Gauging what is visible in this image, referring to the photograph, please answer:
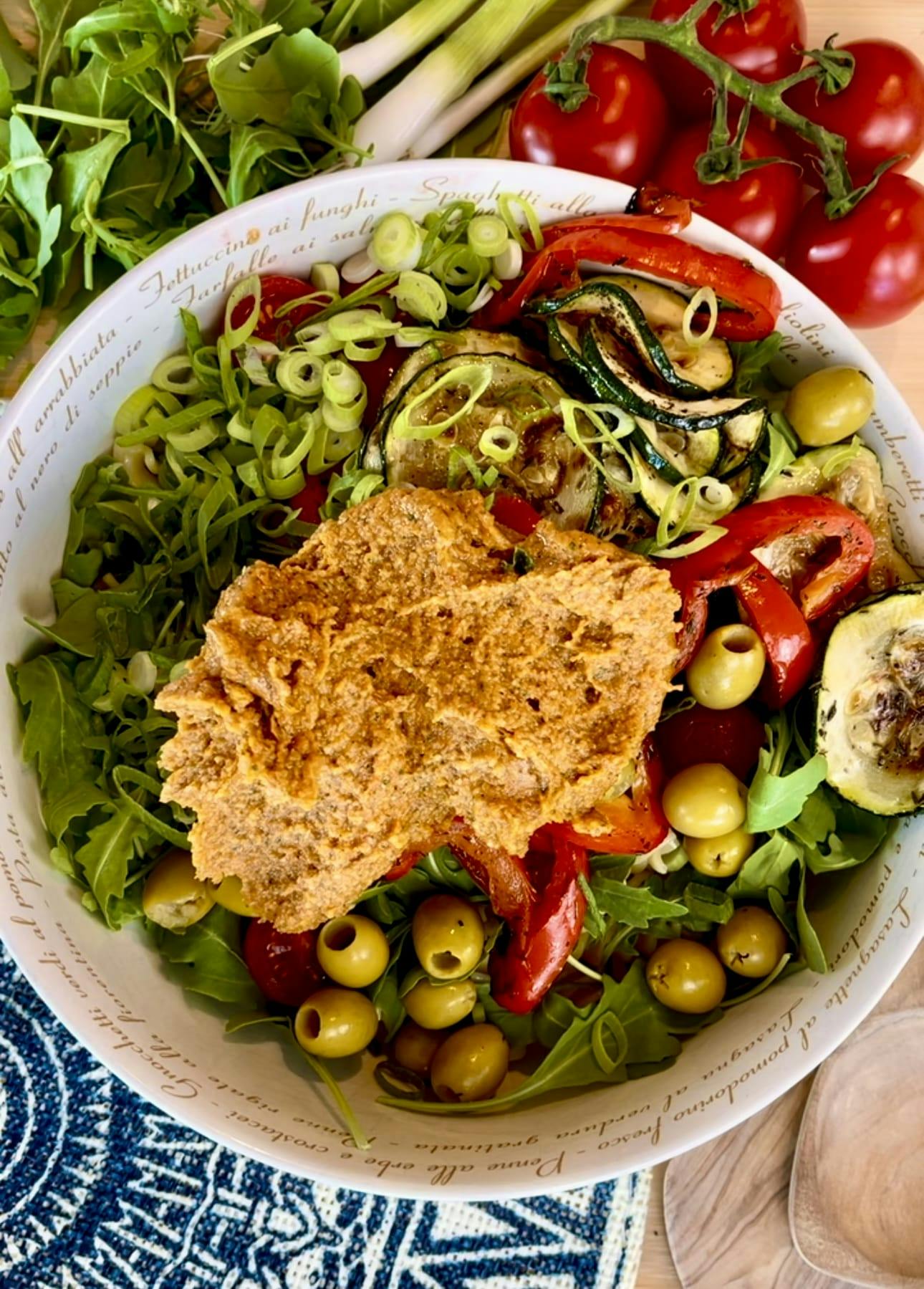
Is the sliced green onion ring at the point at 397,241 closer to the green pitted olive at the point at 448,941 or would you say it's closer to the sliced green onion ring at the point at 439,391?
the sliced green onion ring at the point at 439,391

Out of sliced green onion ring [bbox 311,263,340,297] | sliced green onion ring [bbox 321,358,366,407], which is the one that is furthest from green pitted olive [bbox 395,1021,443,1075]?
sliced green onion ring [bbox 311,263,340,297]

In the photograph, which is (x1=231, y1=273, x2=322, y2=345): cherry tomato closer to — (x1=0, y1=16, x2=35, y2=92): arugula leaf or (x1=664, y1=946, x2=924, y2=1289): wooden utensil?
(x1=0, y1=16, x2=35, y2=92): arugula leaf

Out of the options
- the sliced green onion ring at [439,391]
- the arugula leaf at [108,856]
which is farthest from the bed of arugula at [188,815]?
the sliced green onion ring at [439,391]

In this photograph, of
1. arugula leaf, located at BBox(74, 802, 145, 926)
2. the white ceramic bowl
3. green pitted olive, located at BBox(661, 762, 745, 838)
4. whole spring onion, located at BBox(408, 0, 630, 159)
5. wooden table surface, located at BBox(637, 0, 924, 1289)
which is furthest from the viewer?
wooden table surface, located at BBox(637, 0, 924, 1289)

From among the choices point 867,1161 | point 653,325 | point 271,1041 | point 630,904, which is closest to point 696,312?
point 653,325

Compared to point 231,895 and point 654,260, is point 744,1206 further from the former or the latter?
point 654,260
